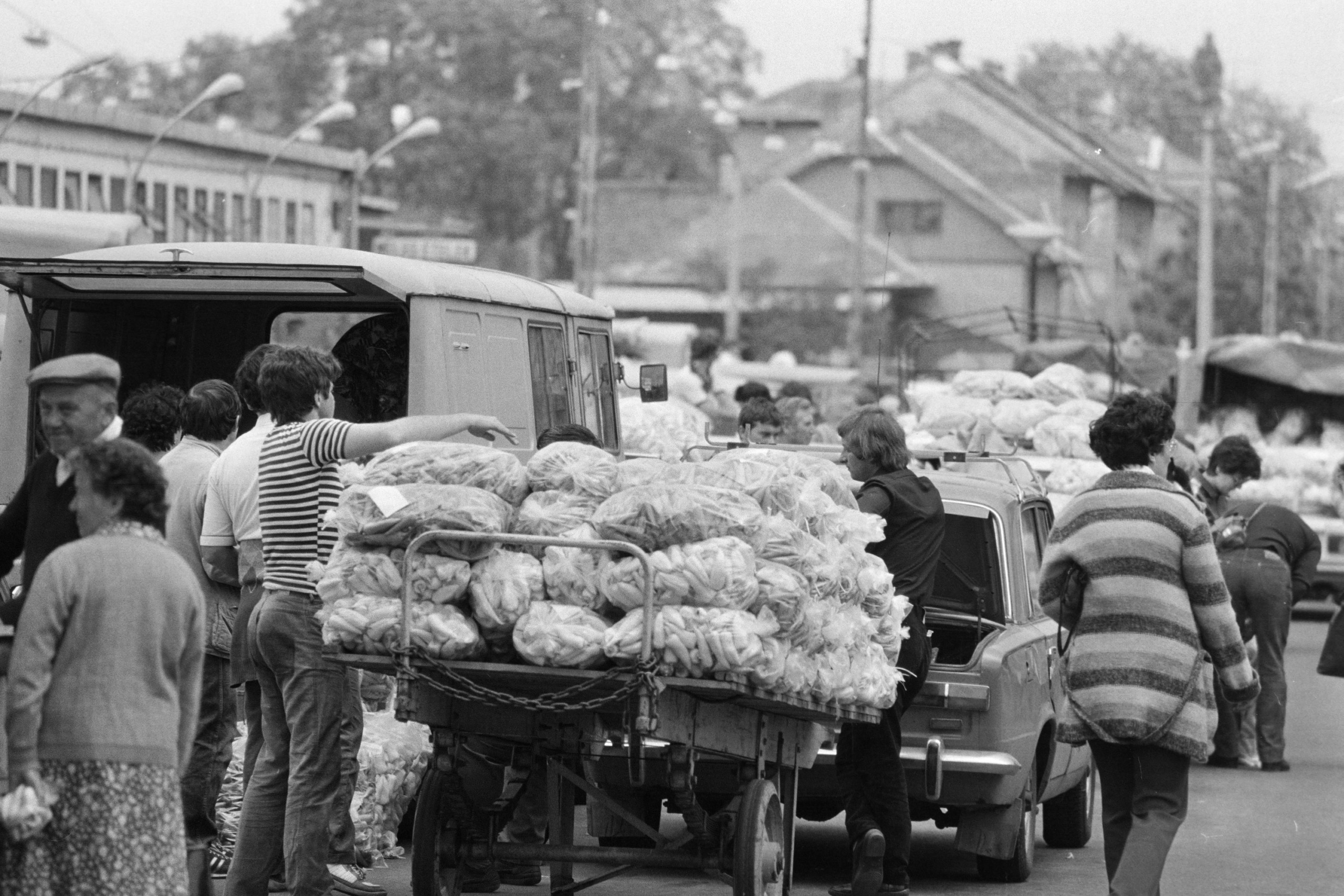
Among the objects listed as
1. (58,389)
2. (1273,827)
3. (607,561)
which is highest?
(58,389)

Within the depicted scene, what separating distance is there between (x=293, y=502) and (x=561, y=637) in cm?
162

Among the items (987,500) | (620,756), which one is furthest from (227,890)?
(987,500)

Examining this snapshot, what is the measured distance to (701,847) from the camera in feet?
24.2

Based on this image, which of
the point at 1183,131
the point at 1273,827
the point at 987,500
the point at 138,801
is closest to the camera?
the point at 138,801

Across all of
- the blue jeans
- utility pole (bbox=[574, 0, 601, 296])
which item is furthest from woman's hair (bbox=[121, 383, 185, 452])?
utility pole (bbox=[574, 0, 601, 296])

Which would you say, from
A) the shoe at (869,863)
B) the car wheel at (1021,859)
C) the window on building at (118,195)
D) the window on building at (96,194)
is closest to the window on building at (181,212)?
the window on building at (118,195)

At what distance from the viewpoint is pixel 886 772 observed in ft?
28.8

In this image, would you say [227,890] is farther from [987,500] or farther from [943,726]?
[987,500]

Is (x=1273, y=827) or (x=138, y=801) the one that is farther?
(x=1273, y=827)

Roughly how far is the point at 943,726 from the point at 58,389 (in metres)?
4.48

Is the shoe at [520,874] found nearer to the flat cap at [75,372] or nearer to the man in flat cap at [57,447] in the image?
the man in flat cap at [57,447]

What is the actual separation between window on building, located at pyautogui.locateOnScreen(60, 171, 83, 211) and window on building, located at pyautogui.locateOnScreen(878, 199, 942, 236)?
32174 millimetres

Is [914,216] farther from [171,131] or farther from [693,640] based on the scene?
[693,640]

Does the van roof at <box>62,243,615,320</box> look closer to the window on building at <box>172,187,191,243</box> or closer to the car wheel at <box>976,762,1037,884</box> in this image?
the car wheel at <box>976,762,1037,884</box>
